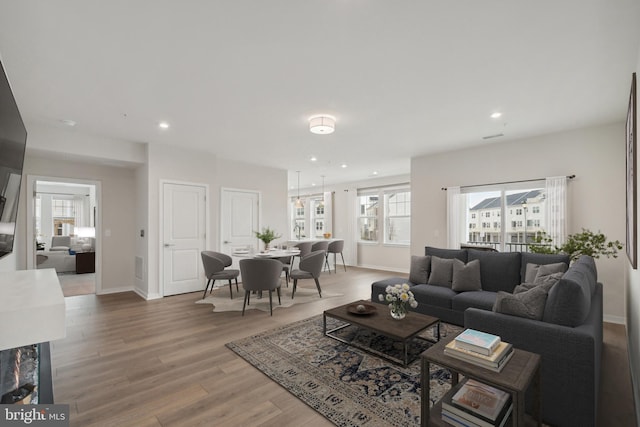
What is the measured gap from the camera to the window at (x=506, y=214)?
15.9 ft

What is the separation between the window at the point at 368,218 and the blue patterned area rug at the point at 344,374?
207 inches

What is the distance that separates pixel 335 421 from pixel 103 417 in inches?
61.1

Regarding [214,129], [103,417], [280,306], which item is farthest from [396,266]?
[103,417]

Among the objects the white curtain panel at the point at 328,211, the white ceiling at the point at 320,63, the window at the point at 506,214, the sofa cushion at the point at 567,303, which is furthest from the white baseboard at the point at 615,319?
the white curtain panel at the point at 328,211

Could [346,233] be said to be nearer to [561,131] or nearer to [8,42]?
[561,131]

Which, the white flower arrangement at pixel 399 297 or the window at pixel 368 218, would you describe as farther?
the window at pixel 368 218

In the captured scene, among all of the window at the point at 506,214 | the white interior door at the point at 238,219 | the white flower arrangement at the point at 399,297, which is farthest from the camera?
the white interior door at the point at 238,219

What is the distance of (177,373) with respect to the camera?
2584mm

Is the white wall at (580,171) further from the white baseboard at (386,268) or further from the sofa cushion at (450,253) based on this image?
the white baseboard at (386,268)

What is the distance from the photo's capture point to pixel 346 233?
918 centimetres

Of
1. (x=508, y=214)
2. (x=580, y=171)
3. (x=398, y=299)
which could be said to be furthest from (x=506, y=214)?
(x=398, y=299)

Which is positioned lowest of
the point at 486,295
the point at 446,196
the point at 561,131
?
the point at 486,295

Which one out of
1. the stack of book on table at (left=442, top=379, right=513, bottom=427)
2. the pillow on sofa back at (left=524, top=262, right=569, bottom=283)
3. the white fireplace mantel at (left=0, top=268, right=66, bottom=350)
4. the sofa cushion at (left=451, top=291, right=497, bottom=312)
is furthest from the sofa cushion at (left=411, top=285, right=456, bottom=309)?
the white fireplace mantel at (left=0, top=268, right=66, bottom=350)

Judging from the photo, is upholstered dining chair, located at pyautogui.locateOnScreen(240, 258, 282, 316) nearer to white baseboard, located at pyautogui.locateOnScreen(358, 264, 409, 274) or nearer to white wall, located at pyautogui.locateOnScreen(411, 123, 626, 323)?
white wall, located at pyautogui.locateOnScreen(411, 123, 626, 323)
